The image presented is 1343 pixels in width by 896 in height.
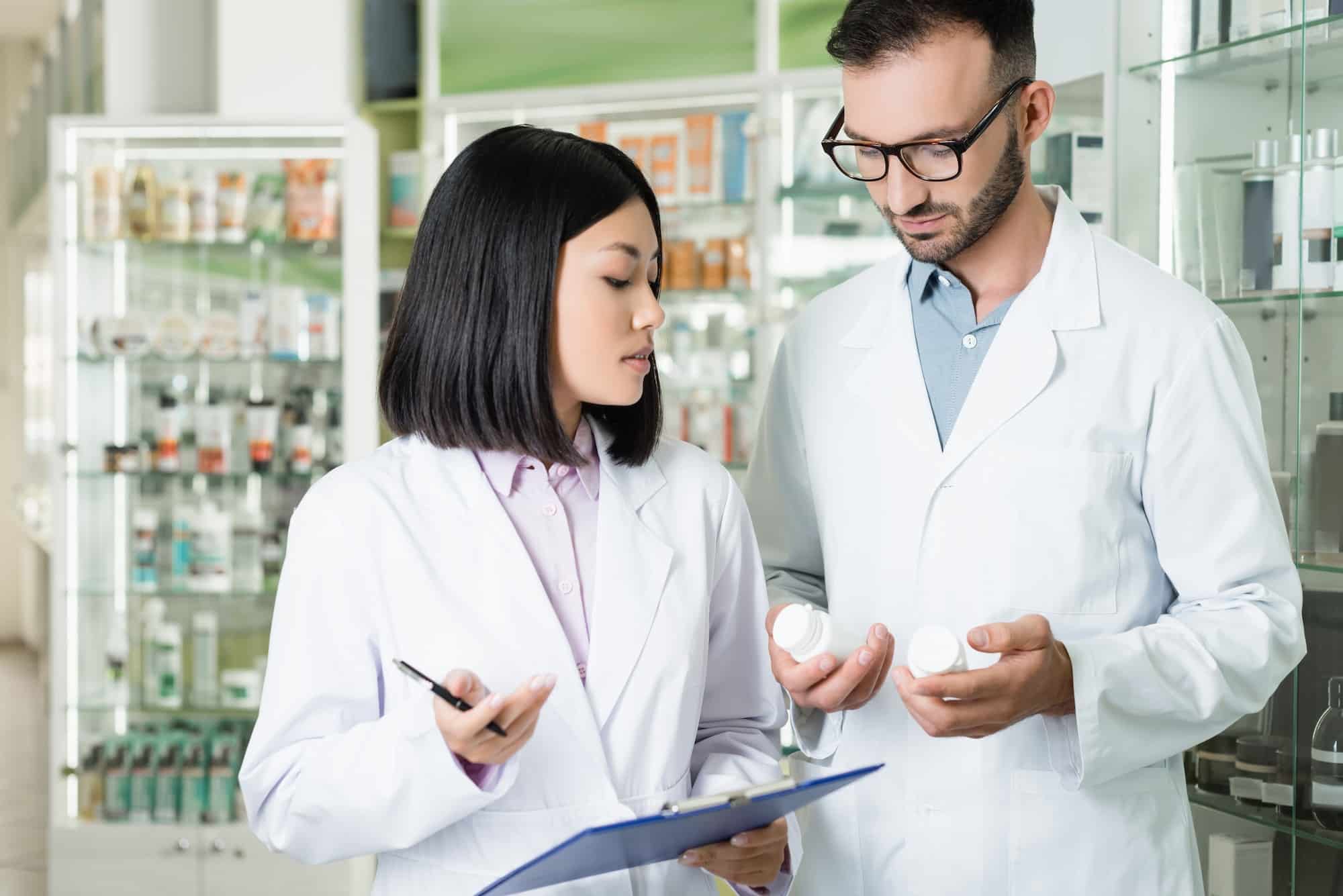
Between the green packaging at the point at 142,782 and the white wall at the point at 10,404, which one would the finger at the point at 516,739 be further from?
the white wall at the point at 10,404

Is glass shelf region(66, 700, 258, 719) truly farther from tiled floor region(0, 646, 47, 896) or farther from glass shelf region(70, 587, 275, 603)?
tiled floor region(0, 646, 47, 896)

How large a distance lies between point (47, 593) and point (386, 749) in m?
9.64

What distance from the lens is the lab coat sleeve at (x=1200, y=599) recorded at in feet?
4.66

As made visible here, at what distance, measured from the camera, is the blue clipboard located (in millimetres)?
1056

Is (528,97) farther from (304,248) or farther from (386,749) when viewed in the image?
(386,749)

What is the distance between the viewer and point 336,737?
132 cm

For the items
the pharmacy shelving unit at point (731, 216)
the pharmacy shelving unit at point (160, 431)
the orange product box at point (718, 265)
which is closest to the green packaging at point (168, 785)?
the pharmacy shelving unit at point (160, 431)

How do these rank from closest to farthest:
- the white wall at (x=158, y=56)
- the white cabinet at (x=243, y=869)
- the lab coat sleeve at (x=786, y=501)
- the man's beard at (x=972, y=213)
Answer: the man's beard at (x=972, y=213) → the lab coat sleeve at (x=786, y=501) → the white cabinet at (x=243, y=869) → the white wall at (x=158, y=56)

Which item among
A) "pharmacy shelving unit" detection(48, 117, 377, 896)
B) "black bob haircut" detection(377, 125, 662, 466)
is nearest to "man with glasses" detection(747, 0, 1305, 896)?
"black bob haircut" detection(377, 125, 662, 466)

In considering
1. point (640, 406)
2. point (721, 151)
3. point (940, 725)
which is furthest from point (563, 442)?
point (721, 151)

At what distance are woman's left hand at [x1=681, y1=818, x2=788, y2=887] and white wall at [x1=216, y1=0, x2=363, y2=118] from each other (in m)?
3.60

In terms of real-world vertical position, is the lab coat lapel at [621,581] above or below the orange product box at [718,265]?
below

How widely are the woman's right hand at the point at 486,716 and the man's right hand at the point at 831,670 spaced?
0.32 m

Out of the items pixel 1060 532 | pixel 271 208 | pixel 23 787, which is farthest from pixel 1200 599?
pixel 23 787
